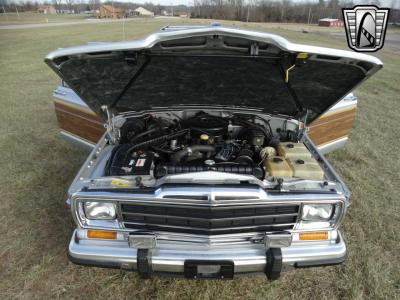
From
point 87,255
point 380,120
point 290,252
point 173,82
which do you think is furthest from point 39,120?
point 380,120

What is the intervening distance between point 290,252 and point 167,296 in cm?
112

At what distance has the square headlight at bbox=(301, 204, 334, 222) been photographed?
6.84 ft

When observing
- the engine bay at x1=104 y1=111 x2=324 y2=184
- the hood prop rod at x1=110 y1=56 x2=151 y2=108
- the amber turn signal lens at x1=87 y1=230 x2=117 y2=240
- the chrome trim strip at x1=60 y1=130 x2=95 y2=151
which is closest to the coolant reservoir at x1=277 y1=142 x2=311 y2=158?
the engine bay at x1=104 y1=111 x2=324 y2=184

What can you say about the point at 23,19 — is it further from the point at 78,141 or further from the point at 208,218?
the point at 208,218

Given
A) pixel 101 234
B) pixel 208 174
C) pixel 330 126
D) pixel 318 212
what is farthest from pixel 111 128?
pixel 330 126

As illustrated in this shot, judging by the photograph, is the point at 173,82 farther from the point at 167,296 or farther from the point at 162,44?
the point at 167,296

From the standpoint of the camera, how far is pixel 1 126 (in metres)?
5.90

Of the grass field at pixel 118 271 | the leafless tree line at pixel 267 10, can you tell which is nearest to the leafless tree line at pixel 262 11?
the leafless tree line at pixel 267 10

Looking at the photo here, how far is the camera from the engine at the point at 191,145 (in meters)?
2.25

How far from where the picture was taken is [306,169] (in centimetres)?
223

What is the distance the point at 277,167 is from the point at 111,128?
1.58 m

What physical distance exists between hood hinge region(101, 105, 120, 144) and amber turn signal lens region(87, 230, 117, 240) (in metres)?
0.97

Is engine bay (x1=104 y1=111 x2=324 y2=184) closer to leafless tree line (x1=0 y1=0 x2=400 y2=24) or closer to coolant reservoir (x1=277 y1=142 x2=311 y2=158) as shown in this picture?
coolant reservoir (x1=277 y1=142 x2=311 y2=158)

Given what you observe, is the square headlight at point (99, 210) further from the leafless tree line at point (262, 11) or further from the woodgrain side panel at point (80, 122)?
the leafless tree line at point (262, 11)
